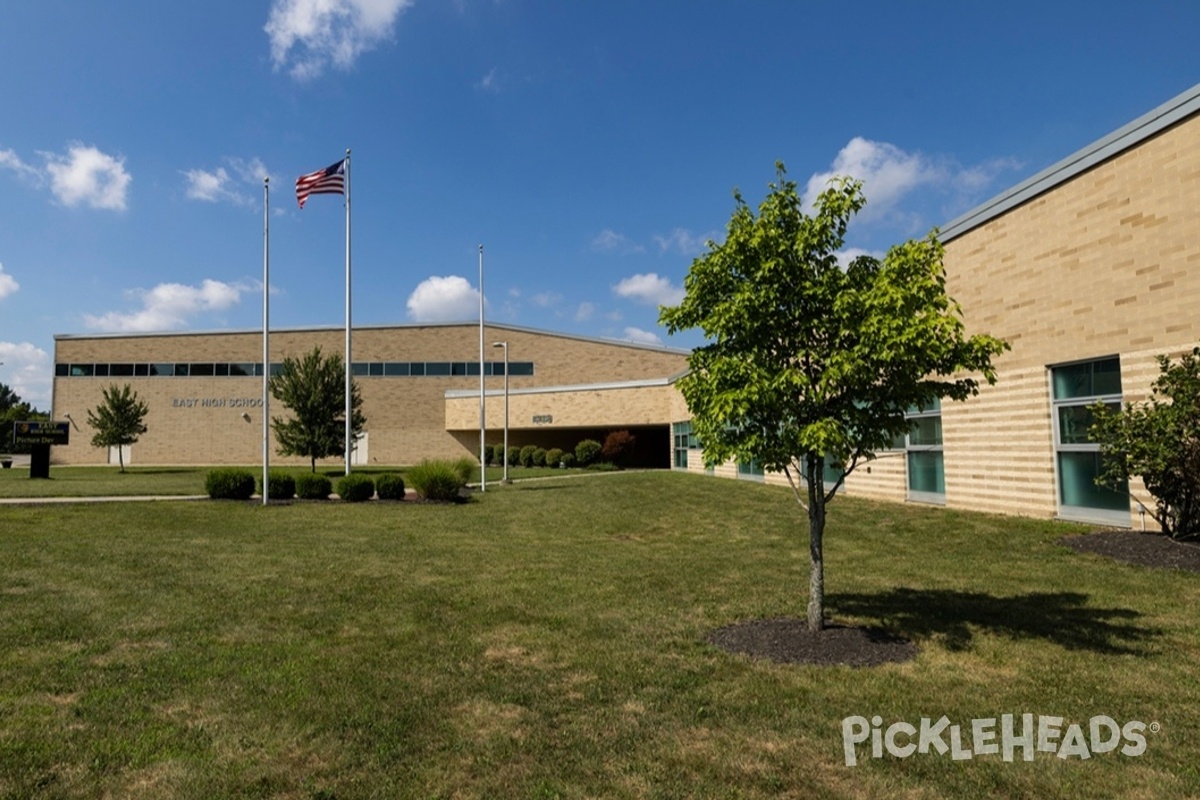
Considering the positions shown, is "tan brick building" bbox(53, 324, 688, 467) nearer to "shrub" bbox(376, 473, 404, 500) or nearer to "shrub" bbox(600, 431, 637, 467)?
"shrub" bbox(600, 431, 637, 467)

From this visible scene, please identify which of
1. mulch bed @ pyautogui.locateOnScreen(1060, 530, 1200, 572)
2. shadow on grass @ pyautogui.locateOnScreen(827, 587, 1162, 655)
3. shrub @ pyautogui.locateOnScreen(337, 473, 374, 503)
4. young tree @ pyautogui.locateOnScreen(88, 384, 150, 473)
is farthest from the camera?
young tree @ pyautogui.locateOnScreen(88, 384, 150, 473)

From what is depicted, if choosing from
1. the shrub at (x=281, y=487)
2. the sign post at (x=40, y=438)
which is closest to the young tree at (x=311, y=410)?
the sign post at (x=40, y=438)

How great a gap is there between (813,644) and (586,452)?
38131 millimetres

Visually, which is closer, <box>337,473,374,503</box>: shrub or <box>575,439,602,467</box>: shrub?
<box>337,473,374,503</box>: shrub

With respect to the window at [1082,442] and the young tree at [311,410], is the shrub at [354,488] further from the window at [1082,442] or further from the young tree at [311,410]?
the window at [1082,442]

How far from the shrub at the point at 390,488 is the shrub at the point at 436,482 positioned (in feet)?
1.55

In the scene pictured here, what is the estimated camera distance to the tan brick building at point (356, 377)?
169 feet

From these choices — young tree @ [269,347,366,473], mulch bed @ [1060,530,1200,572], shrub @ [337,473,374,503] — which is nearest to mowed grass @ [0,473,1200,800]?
mulch bed @ [1060,530,1200,572]

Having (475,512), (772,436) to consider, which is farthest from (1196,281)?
(475,512)

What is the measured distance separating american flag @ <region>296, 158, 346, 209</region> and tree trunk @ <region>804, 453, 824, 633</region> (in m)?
20.2

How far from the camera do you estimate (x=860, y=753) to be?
412 centimetres

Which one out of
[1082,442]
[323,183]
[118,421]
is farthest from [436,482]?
[118,421]

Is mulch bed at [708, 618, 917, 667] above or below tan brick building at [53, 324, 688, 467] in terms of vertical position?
below

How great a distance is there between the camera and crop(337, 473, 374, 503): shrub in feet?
72.0
